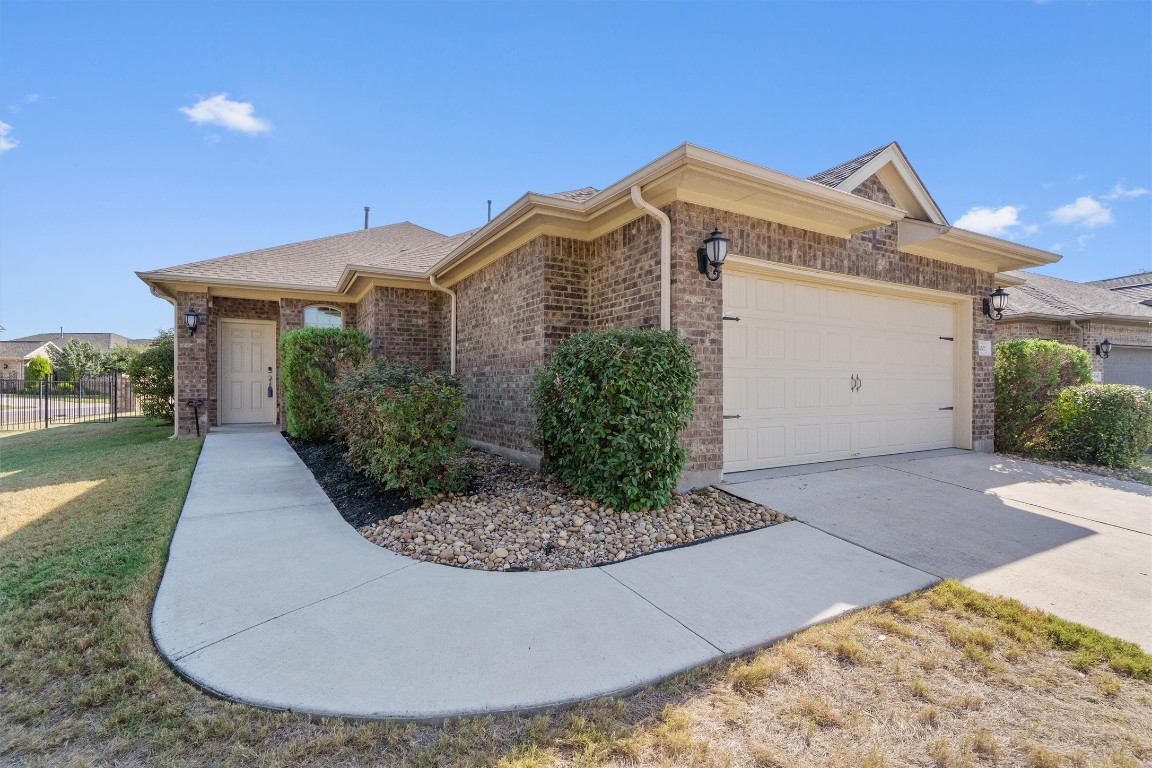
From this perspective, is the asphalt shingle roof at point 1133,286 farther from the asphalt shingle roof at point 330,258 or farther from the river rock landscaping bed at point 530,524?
the asphalt shingle roof at point 330,258

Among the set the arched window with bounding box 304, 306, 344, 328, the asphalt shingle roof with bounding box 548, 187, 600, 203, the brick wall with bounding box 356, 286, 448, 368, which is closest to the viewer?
the asphalt shingle roof with bounding box 548, 187, 600, 203

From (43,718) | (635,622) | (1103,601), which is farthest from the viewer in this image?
(1103,601)

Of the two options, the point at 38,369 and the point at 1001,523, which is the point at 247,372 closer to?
the point at 1001,523

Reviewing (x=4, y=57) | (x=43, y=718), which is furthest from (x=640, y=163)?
(x=4, y=57)

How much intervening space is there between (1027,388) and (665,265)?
22.3 ft

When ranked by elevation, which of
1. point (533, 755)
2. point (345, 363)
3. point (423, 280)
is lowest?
point (533, 755)

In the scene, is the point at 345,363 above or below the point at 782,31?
below

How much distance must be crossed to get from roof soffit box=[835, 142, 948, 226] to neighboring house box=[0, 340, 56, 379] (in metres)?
56.6

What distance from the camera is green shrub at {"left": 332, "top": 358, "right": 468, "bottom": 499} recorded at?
4.49 m

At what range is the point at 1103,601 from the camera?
9.57ft

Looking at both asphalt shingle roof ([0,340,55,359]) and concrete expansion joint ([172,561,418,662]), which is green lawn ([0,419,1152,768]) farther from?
asphalt shingle roof ([0,340,55,359])

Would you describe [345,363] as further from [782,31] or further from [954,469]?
[954,469]

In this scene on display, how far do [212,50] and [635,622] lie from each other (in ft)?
28.5

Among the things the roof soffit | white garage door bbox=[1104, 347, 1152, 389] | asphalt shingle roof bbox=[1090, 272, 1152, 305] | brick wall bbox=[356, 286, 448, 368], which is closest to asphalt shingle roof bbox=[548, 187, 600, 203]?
the roof soffit
